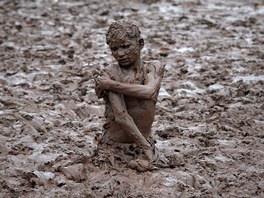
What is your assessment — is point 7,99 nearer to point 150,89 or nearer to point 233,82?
point 150,89

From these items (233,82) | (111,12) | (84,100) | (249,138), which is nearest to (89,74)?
(84,100)

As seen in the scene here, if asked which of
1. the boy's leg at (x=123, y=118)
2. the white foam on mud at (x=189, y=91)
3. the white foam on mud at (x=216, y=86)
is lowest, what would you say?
the white foam on mud at (x=189, y=91)

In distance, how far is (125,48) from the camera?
288 centimetres

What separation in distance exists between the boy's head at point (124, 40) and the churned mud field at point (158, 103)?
688mm

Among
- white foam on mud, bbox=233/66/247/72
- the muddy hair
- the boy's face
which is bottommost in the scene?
white foam on mud, bbox=233/66/247/72

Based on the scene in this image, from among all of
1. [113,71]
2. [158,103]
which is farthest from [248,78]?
[113,71]

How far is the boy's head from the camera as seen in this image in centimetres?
286

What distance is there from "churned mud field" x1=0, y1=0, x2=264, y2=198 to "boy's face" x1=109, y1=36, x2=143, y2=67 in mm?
669

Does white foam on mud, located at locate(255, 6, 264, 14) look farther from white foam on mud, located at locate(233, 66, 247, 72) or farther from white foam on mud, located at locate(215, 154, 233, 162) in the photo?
white foam on mud, located at locate(215, 154, 233, 162)

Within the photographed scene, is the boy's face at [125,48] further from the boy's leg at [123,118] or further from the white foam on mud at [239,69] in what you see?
the white foam on mud at [239,69]

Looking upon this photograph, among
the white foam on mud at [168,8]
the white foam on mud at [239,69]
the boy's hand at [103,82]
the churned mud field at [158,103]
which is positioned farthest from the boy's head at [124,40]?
the white foam on mud at [168,8]

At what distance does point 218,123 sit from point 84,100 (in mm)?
1228

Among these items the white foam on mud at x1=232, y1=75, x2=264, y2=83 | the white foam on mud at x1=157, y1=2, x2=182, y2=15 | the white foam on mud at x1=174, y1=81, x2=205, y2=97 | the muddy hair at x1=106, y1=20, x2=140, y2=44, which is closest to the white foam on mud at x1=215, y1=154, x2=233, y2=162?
the muddy hair at x1=106, y1=20, x2=140, y2=44

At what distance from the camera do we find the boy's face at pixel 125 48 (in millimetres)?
2867
